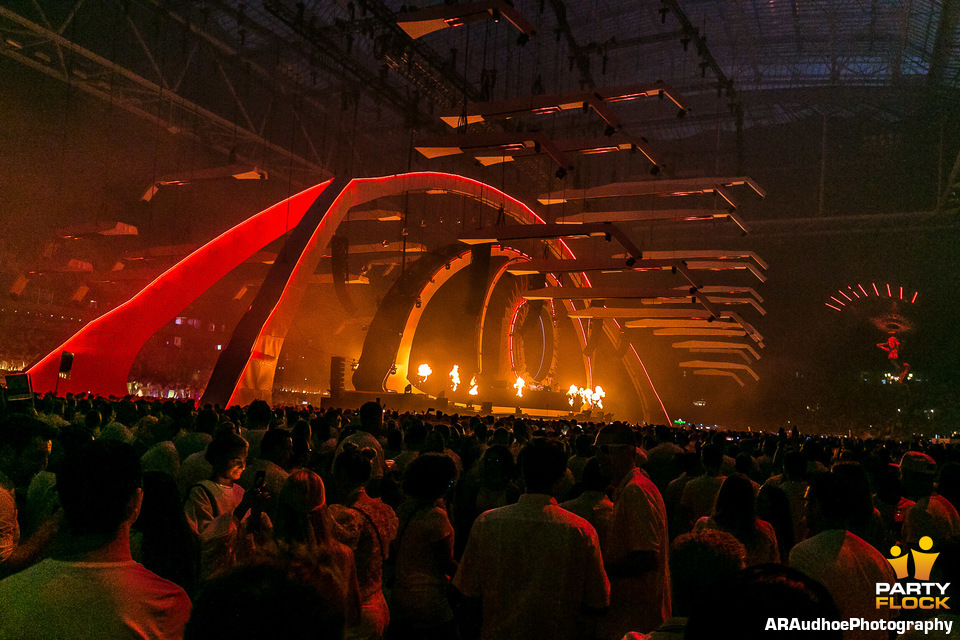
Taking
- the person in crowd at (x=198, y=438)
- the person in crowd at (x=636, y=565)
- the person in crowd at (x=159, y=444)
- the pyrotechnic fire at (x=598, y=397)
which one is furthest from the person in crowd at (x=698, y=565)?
the pyrotechnic fire at (x=598, y=397)

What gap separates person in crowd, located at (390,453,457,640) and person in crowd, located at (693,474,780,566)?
1.11m

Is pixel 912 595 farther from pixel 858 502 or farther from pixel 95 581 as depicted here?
pixel 95 581

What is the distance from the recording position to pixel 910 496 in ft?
14.4

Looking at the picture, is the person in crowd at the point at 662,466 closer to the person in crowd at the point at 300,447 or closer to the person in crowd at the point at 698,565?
the person in crowd at the point at 300,447

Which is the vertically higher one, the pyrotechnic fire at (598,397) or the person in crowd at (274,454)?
the pyrotechnic fire at (598,397)

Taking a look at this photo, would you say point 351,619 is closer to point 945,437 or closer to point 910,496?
point 910,496

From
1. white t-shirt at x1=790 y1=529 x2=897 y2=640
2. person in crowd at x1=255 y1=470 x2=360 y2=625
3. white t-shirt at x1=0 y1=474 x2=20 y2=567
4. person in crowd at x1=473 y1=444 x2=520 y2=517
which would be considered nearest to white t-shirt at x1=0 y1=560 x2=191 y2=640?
person in crowd at x1=255 y1=470 x2=360 y2=625

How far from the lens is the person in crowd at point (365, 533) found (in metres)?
3.03

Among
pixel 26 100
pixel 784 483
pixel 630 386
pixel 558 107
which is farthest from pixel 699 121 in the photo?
pixel 784 483

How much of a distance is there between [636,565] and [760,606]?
90.0 inches

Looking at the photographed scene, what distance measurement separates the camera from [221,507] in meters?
3.60

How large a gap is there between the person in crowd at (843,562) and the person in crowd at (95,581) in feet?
6.51

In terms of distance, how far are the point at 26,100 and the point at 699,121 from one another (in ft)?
79.8

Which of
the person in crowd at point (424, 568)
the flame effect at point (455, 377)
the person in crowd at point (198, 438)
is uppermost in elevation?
the flame effect at point (455, 377)
